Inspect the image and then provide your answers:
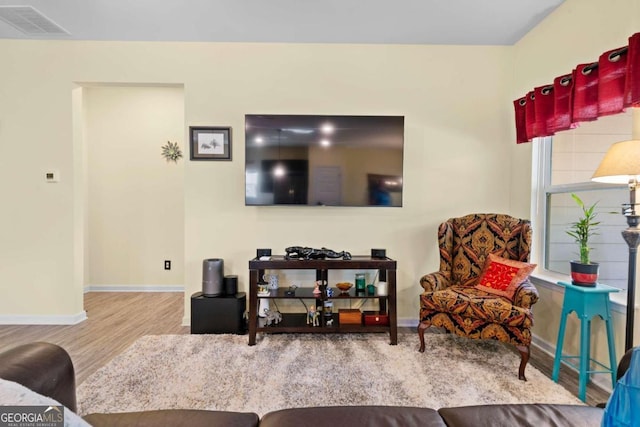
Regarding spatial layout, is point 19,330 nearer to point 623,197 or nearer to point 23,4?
point 23,4

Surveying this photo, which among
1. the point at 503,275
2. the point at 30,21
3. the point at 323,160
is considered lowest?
the point at 503,275

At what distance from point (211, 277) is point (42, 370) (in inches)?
74.6

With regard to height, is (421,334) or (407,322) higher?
(421,334)

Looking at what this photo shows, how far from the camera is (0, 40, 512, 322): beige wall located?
9.96ft

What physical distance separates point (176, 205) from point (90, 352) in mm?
2096

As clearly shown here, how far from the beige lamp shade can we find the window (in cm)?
52

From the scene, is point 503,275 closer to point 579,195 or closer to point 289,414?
point 579,195

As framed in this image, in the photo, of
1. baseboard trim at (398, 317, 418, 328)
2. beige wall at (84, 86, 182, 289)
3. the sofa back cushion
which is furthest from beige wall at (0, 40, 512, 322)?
beige wall at (84, 86, 182, 289)

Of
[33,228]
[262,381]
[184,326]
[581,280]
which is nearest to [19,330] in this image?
[33,228]

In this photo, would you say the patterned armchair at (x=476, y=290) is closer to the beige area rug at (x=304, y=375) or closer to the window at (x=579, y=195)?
the beige area rug at (x=304, y=375)

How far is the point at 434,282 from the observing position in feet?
8.05

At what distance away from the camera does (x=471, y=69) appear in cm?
307

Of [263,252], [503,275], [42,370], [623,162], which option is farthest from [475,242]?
[42,370]

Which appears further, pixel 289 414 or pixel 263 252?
pixel 263 252
